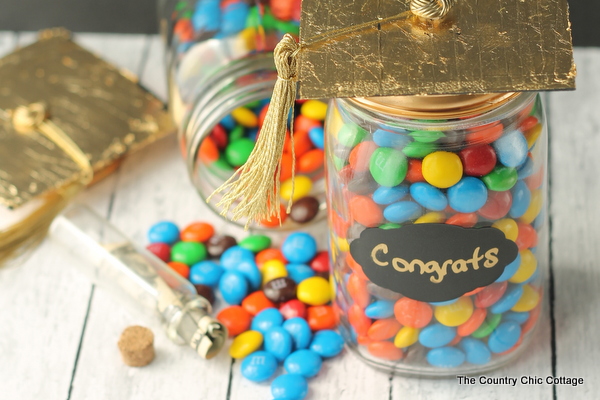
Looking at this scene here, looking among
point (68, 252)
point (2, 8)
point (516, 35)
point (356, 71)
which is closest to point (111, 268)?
point (68, 252)

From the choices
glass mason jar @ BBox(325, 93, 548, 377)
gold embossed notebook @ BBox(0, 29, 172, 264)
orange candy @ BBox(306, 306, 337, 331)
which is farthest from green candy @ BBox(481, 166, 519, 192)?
gold embossed notebook @ BBox(0, 29, 172, 264)

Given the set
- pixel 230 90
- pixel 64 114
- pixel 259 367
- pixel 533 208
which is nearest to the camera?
pixel 533 208

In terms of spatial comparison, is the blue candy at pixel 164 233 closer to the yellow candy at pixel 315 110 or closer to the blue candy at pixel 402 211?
the yellow candy at pixel 315 110

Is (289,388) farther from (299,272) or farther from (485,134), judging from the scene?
(485,134)

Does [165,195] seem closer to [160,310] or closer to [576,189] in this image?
[160,310]

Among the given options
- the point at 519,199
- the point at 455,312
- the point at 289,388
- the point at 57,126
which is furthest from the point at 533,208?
the point at 57,126
